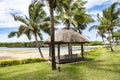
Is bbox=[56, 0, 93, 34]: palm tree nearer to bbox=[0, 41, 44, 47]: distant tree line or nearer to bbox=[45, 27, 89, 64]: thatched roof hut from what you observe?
bbox=[45, 27, 89, 64]: thatched roof hut

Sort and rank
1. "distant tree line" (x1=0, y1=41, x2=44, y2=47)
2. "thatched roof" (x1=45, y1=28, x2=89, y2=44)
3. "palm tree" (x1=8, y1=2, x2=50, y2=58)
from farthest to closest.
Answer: "distant tree line" (x1=0, y1=41, x2=44, y2=47) < "palm tree" (x1=8, y1=2, x2=50, y2=58) < "thatched roof" (x1=45, y1=28, x2=89, y2=44)

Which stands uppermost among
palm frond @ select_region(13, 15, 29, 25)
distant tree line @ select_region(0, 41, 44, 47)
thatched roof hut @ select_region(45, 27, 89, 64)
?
palm frond @ select_region(13, 15, 29, 25)

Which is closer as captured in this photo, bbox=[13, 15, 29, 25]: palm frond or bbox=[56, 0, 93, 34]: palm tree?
bbox=[13, 15, 29, 25]: palm frond

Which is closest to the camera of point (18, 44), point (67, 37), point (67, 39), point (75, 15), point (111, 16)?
point (67, 39)

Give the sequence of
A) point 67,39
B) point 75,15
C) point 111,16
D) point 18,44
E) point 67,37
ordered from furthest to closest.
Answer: point 18,44, point 111,16, point 75,15, point 67,37, point 67,39

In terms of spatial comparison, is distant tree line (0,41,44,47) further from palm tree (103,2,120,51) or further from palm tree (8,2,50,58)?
palm tree (8,2,50,58)

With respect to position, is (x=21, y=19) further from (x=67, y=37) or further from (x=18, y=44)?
(x=18, y=44)

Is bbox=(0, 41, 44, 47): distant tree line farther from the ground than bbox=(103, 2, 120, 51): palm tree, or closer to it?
closer to it

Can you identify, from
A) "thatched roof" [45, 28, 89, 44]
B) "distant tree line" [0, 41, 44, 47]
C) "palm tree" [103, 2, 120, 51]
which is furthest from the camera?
"distant tree line" [0, 41, 44, 47]

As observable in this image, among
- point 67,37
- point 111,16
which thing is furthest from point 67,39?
point 111,16

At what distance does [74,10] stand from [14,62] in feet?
35.5

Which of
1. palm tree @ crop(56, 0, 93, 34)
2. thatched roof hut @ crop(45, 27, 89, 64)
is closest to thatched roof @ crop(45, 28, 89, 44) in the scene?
thatched roof hut @ crop(45, 27, 89, 64)

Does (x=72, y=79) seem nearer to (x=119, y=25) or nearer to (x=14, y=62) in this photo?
(x=14, y=62)

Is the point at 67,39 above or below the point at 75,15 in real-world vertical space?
below
